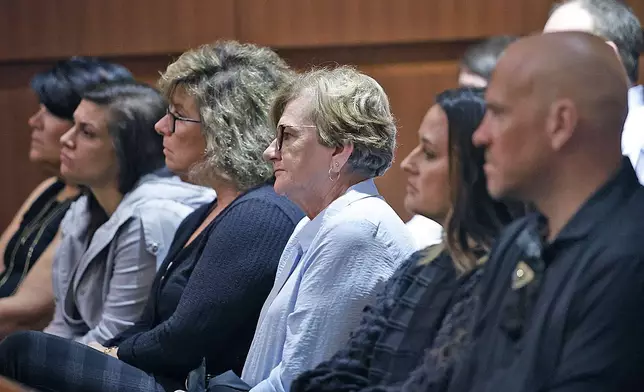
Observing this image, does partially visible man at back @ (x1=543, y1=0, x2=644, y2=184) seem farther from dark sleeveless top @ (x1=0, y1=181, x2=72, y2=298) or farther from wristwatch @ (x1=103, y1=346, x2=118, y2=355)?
dark sleeveless top @ (x1=0, y1=181, x2=72, y2=298)

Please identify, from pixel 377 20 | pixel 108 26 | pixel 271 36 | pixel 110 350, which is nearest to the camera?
pixel 110 350

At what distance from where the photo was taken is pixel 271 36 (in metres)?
3.72

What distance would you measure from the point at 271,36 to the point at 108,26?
0.70 meters

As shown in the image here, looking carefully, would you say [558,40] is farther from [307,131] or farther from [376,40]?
[376,40]

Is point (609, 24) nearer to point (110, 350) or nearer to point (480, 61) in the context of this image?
point (480, 61)

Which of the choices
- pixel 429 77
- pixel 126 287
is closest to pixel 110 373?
pixel 126 287

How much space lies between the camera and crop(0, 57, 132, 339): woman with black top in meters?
3.19

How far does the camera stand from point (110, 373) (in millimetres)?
2305

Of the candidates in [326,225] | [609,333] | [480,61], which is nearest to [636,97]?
[480,61]

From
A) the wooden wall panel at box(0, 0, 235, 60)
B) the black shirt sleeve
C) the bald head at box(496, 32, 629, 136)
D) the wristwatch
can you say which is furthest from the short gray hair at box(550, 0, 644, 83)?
the wooden wall panel at box(0, 0, 235, 60)

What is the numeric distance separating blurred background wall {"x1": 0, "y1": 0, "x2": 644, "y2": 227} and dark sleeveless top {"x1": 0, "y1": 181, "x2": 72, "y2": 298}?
654 millimetres

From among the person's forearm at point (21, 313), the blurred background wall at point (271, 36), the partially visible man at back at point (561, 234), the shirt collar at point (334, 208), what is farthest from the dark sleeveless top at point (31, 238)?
the partially visible man at back at point (561, 234)

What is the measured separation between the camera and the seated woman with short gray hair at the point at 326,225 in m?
1.91

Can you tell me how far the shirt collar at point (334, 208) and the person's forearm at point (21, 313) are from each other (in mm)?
1378
